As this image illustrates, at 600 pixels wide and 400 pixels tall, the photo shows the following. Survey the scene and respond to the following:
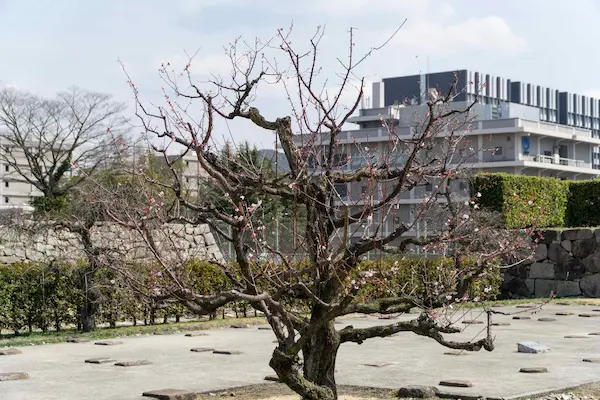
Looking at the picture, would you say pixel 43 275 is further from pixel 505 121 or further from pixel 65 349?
pixel 505 121

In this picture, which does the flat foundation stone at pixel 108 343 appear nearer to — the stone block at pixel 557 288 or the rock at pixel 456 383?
the rock at pixel 456 383

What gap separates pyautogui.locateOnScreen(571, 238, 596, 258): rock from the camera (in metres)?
21.7

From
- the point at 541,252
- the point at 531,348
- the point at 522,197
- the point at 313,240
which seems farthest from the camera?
the point at 522,197

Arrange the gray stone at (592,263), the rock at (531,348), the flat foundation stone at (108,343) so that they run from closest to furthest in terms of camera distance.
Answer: the rock at (531,348), the flat foundation stone at (108,343), the gray stone at (592,263)

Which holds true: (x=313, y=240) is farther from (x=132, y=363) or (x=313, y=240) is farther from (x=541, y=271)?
(x=541, y=271)

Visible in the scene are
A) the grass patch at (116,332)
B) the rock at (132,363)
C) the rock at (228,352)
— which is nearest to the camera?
the rock at (132,363)

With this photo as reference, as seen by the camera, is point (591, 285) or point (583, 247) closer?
point (591, 285)

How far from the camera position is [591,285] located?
70.8 feet

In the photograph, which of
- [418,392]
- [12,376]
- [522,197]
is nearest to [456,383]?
[418,392]

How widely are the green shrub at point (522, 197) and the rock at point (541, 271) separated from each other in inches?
40.2

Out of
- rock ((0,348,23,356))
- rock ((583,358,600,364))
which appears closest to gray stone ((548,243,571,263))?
rock ((583,358,600,364))

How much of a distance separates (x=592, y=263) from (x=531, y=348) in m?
11.5

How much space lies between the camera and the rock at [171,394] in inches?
292

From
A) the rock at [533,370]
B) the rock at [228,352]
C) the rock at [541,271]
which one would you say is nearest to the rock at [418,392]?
the rock at [533,370]
